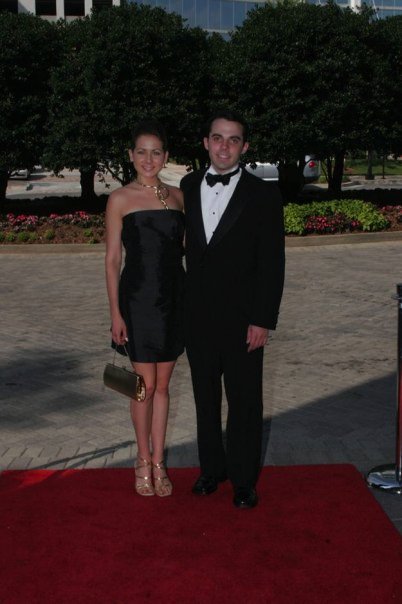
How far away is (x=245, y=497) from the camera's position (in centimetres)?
478

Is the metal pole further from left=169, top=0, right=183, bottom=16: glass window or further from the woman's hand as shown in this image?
left=169, top=0, right=183, bottom=16: glass window

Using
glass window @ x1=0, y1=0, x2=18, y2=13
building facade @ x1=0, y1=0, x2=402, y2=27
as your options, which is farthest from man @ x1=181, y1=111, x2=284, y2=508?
glass window @ x1=0, y1=0, x2=18, y2=13

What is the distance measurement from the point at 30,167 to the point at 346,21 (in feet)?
27.8

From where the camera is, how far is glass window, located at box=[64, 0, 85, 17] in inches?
2763

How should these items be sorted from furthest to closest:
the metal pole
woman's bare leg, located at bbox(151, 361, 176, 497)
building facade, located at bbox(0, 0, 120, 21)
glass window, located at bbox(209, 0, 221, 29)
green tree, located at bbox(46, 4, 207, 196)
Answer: glass window, located at bbox(209, 0, 221, 29) < building facade, located at bbox(0, 0, 120, 21) < green tree, located at bbox(46, 4, 207, 196) < the metal pole < woman's bare leg, located at bbox(151, 361, 176, 497)

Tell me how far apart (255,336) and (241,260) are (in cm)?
40

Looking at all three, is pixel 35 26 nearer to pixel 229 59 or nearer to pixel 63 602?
pixel 229 59

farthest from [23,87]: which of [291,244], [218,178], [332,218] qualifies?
[218,178]

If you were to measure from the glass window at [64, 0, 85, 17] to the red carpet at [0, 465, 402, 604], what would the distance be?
6980 cm

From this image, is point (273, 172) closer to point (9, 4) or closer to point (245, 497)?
point (245, 497)

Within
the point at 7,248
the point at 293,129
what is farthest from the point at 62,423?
the point at 293,129

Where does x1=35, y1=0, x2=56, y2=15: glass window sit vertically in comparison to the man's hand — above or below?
above

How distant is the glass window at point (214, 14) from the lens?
6812 cm

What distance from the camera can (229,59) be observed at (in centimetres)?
2108
